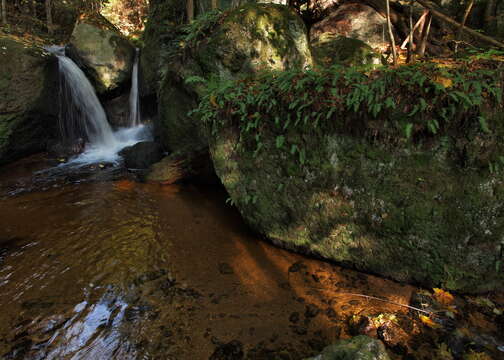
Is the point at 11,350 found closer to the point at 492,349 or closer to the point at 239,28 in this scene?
the point at 492,349

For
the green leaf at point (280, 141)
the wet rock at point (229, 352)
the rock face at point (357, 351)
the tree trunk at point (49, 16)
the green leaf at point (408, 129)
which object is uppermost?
the tree trunk at point (49, 16)

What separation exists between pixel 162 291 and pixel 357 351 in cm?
260

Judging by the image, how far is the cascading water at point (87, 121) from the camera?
35.9 ft

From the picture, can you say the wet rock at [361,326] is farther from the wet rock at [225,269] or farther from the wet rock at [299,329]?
the wet rock at [225,269]

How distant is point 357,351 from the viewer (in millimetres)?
2283

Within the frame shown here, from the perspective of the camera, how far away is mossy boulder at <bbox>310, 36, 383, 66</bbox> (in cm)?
757

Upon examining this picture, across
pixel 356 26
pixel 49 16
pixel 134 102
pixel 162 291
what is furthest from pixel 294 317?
pixel 49 16

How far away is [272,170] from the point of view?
4.62 m

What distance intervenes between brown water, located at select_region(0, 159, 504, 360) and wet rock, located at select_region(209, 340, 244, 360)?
1 centimetres

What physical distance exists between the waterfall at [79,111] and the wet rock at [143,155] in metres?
3.10

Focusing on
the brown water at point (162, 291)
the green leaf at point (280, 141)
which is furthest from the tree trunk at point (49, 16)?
the green leaf at point (280, 141)

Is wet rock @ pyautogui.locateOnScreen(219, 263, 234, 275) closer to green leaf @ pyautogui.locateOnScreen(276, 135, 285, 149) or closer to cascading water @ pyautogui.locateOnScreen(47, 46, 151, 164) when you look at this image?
green leaf @ pyautogui.locateOnScreen(276, 135, 285, 149)

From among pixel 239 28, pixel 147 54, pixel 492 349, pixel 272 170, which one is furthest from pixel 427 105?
pixel 147 54

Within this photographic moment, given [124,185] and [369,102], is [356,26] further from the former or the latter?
[124,185]
